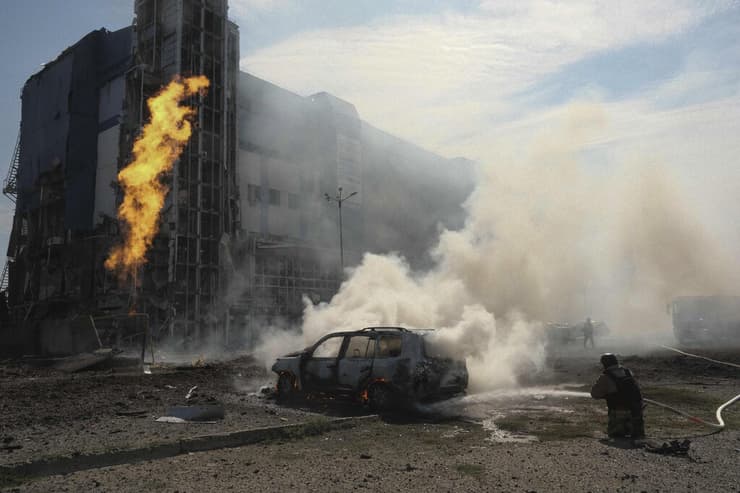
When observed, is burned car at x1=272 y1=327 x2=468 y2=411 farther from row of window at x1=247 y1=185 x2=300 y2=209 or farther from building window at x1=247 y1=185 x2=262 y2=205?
row of window at x1=247 y1=185 x2=300 y2=209

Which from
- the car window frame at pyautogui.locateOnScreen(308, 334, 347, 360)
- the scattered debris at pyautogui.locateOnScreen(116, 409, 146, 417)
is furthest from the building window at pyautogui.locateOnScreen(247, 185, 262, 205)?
the scattered debris at pyautogui.locateOnScreen(116, 409, 146, 417)

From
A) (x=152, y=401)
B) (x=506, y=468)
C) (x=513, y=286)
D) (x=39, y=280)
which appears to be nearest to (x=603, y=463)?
(x=506, y=468)

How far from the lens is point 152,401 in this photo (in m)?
11.5

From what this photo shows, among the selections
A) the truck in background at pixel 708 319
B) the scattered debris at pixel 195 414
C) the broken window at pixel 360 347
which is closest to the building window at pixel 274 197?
the truck in background at pixel 708 319

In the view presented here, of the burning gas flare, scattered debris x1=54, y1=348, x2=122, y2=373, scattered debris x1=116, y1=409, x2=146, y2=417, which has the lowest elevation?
scattered debris x1=116, y1=409, x2=146, y2=417

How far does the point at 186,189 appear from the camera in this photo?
34719 mm

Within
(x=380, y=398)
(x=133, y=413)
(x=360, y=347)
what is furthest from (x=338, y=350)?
(x=133, y=413)

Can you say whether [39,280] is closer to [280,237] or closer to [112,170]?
[112,170]

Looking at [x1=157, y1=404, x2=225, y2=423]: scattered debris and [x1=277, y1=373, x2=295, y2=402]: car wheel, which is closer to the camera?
[x1=157, y1=404, x2=225, y2=423]: scattered debris

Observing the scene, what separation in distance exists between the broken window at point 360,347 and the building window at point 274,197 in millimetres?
33257

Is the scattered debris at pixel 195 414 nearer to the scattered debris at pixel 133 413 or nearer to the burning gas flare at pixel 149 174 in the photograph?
the scattered debris at pixel 133 413

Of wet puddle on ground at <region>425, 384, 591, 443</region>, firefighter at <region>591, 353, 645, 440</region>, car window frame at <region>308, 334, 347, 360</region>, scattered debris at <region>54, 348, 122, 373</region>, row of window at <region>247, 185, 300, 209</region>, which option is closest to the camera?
firefighter at <region>591, 353, 645, 440</region>

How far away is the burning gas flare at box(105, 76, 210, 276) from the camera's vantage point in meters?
33.5

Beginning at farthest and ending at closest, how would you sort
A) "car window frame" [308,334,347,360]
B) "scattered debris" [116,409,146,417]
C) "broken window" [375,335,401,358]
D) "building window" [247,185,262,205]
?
"building window" [247,185,262,205] → "car window frame" [308,334,347,360] → "broken window" [375,335,401,358] → "scattered debris" [116,409,146,417]
